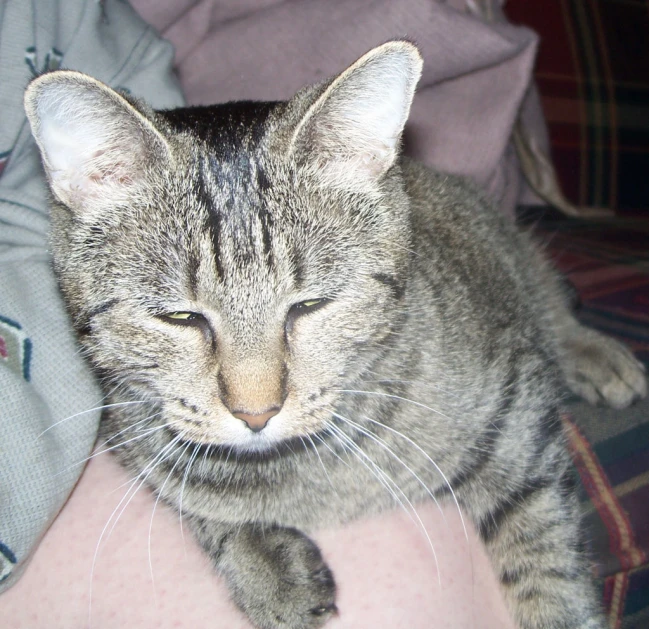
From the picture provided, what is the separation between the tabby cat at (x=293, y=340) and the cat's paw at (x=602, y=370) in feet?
0.09

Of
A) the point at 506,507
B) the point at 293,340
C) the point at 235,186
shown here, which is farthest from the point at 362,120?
the point at 506,507

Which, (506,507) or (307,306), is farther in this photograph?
(506,507)

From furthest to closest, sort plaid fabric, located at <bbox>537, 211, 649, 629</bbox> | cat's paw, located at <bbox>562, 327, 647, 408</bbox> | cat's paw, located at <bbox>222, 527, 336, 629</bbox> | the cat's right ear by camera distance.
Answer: cat's paw, located at <bbox>562, 327, 647, 408</bbox> → plaid fabric, located at <bbox>537, 211, 649, 629</bbox> → cat's paw, located at <bbox>222, 527, 336, 629</bbox> → the cat's right ear

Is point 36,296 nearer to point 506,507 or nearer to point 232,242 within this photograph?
point 232,242

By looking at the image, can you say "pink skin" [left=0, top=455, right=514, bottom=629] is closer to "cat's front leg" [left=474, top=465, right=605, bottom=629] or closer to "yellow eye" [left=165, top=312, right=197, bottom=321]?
"cat's front leg" [left=474, top=465, right=605, bottom=629]

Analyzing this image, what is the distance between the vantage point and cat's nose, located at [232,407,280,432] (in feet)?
2.38

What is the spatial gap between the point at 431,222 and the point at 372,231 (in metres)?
0.35

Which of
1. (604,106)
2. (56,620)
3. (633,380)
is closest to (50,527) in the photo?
(56,620)

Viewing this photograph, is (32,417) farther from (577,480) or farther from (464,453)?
(577,480)

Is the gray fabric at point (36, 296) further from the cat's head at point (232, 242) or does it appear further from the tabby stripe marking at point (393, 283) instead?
the tabby stripe marking at point (393, 283)

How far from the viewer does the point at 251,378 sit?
72 cm

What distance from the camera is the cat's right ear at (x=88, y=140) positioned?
27.0 inches

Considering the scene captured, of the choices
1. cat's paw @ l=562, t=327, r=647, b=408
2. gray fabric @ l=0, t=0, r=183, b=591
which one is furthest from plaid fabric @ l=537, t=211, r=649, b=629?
gray fabric @ l=0, t=0, r=183, b=591

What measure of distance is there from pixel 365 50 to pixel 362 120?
0.47 meters
